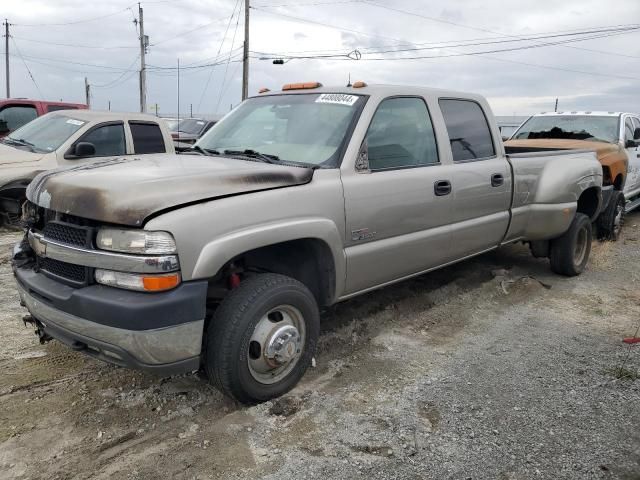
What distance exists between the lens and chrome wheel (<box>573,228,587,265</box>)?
623 cm

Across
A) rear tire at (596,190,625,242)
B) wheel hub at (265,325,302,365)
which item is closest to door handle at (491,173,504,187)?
wheel hub at (265,325,302,365)

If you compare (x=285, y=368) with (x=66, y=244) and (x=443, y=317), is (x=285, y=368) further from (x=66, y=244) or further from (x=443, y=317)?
(x=443, y=317)

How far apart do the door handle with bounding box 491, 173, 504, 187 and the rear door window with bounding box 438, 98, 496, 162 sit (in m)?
0.19

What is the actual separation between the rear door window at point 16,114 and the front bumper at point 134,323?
9023 mm

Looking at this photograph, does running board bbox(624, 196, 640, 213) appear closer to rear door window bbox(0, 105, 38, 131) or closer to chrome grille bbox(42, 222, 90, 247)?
chrome grille bbox(42, 222, 90, 247)

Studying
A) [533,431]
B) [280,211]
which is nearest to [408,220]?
[280,211]

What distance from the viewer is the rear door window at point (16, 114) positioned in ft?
34.0

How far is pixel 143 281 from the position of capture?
2656 mm

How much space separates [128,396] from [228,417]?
0.67m

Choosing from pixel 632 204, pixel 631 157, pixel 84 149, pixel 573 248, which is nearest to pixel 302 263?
pixel 573 248

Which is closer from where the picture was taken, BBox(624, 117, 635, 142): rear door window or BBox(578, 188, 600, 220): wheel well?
BBox(578, 188, 600, 220): wheel well

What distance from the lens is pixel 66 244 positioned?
2895 mm

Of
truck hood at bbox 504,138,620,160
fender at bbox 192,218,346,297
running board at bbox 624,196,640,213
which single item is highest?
truck hood at bbox 504,138,620,160

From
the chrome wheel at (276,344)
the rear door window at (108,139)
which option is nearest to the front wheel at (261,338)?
the chrome wheel at (276,344)
